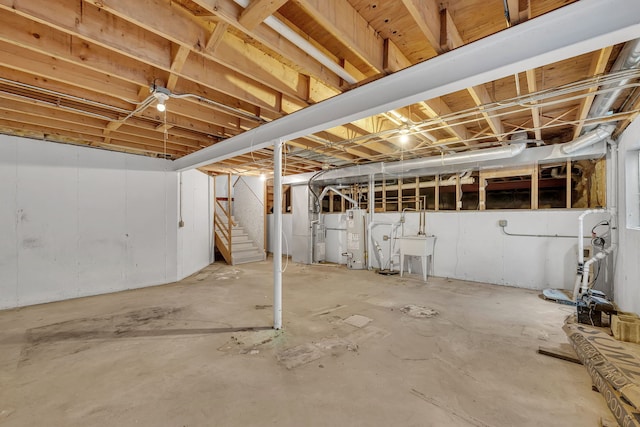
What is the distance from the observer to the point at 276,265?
9.89 ft

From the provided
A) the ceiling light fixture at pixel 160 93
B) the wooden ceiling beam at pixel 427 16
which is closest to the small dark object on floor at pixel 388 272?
the wooden ceiling beam at pixel 427 16

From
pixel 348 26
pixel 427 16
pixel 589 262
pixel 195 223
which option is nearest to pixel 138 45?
pixel 348 26

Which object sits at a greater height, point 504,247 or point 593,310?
point 504,247

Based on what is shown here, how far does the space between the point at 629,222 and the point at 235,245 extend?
23.5 feet

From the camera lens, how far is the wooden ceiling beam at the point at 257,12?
145 cm

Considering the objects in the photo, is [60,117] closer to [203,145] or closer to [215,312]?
[203,145]

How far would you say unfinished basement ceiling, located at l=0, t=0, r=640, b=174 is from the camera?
64.2 inches

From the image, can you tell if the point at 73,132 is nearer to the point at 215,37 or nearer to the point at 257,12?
the point at 215,37

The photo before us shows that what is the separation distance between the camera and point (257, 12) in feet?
4.96

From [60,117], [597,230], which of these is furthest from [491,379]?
[60,117]

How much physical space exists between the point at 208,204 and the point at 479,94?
6.15 m

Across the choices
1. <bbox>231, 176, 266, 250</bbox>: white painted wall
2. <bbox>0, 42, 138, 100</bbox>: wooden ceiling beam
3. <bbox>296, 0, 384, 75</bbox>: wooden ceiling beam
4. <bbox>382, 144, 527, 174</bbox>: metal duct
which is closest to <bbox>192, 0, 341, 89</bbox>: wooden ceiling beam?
<bbox>296, 0, 384, 75</bbox>: wooden ceiling beam

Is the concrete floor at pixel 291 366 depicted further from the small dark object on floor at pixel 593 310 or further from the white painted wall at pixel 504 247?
the white painted wall at pixel 504 247

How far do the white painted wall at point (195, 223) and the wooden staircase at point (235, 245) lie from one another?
29cm
